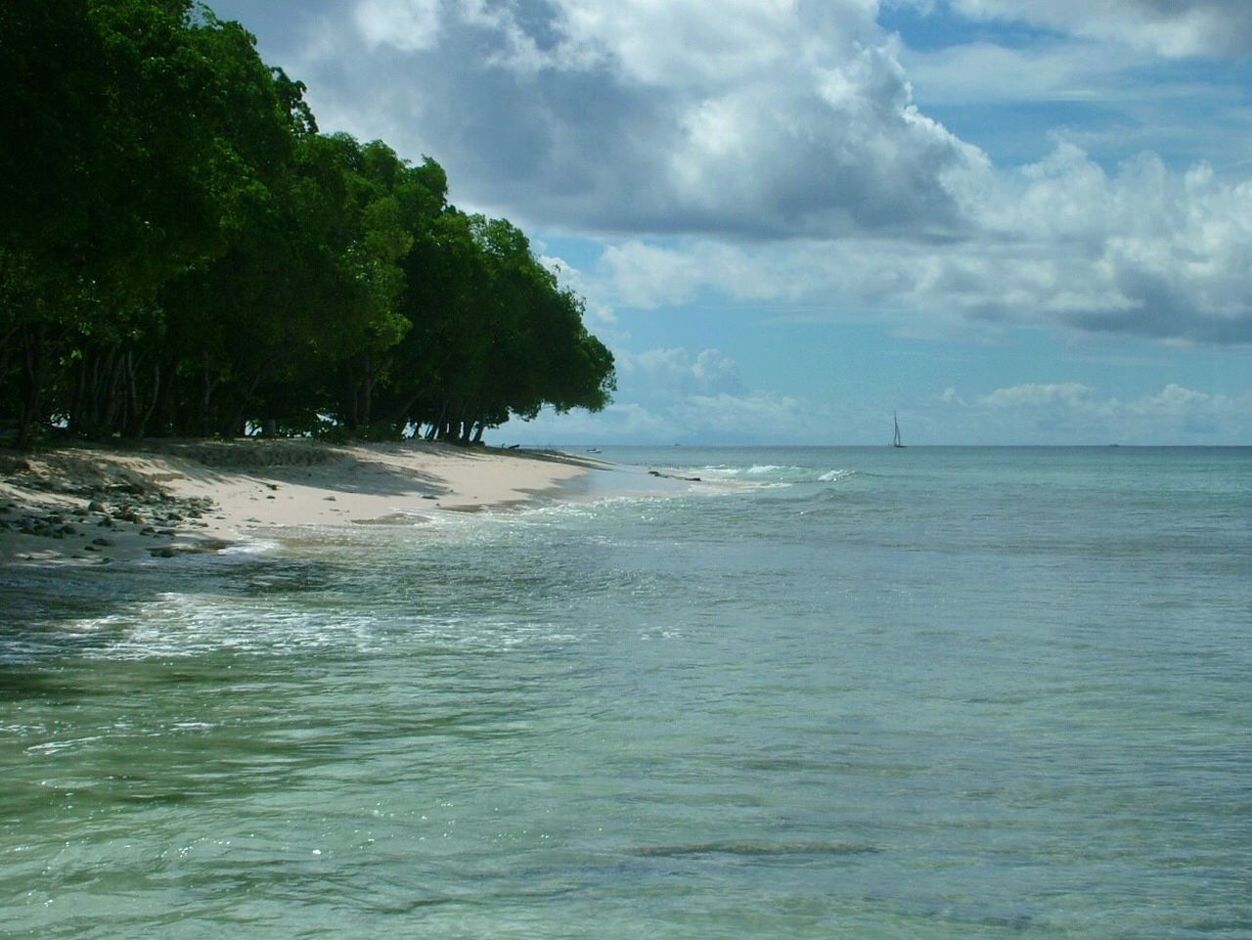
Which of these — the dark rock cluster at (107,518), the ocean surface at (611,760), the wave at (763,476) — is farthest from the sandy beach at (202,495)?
the wave at (763,476)

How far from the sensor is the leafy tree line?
16719 millimetres

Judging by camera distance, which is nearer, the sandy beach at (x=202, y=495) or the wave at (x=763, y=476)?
the sandy beach at (x=202, y=495)

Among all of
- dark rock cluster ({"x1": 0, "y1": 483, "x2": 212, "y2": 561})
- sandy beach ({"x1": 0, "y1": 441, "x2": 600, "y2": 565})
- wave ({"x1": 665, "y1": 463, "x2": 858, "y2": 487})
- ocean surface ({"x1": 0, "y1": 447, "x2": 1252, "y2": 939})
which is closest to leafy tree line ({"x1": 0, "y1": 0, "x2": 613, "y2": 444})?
sandy beach ({"x1": 0, "y1": 441, "x2": 600, "y2": 565})

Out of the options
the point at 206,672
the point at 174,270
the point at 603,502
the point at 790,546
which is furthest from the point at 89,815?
the point at 603,502

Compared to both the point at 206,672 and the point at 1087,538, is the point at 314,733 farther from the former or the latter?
the point at 1087,538

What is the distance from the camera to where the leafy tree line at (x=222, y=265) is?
1672 centimetres

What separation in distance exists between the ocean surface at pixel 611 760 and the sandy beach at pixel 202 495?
2.48 metres

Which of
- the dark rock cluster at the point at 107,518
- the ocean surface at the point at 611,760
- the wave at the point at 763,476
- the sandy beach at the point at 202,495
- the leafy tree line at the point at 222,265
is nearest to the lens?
the ocean surface at the point at 611,760

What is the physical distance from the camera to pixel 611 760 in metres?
7.44

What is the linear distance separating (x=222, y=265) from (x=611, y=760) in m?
30.3

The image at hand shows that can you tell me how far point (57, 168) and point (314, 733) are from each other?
10.8 m

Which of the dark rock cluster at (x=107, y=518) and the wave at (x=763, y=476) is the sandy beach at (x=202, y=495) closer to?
the dark rock cluster at (x=107, y=518)

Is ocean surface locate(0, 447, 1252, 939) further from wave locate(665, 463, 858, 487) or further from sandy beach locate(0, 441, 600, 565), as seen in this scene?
wave locate(665, 463, 858, 487)

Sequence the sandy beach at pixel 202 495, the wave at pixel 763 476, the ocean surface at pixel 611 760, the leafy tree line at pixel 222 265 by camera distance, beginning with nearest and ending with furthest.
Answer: the ocean surface at pixel 611 760, the leafy tree line at pixel 222 265, the sandy beach at pixel 202 495, the wave at pixel 763 476
